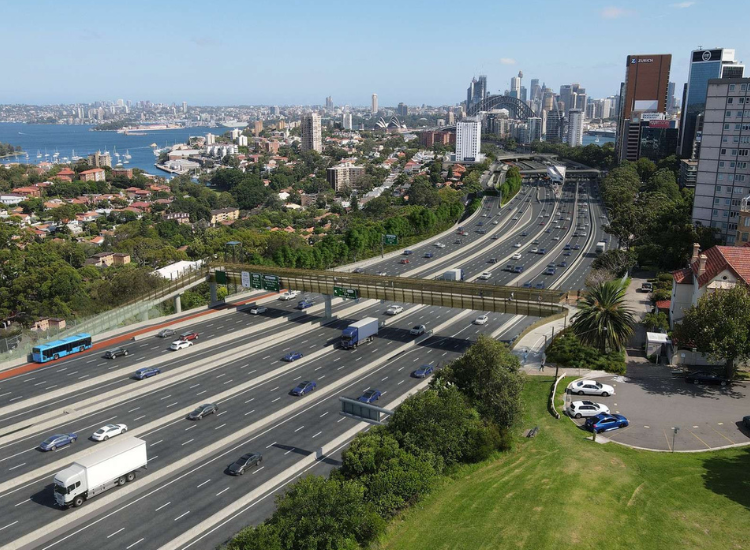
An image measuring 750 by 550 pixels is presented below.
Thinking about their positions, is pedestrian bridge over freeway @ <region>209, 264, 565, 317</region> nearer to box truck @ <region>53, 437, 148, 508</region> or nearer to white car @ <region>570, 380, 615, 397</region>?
white car @ <region>570, 380, 615, 397</region>

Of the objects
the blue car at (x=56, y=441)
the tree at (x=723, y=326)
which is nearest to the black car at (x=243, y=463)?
the blue car at (x=56, y=441)

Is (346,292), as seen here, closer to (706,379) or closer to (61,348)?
(61,348)

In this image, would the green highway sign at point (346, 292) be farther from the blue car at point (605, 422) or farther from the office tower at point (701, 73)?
the office tower at point (701, 73)

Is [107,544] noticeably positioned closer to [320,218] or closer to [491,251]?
[491,251]

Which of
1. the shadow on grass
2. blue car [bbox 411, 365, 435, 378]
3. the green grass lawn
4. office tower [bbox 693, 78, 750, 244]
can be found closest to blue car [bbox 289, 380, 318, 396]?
blue car [bbox 411, 365, 435, 378]

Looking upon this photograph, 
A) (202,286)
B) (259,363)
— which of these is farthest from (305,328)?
(202,286)

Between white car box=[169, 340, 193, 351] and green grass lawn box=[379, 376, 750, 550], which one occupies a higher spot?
green grass lawn box=[379, 376, 750, 550]

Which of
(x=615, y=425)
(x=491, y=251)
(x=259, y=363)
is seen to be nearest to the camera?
(x=615, y=425)
